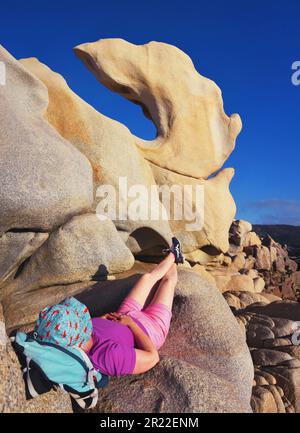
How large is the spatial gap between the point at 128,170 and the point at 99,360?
583 centimetres

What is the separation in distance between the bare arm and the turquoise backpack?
2.07 feet

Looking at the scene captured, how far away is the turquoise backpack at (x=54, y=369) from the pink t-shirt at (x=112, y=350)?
22 centimetres

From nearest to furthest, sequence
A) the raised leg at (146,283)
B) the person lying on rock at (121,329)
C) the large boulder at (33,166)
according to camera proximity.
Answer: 1. the person lying on rock at (121,329)
2. the raised leg at (146,283)
3. the large boulder at (33,166)

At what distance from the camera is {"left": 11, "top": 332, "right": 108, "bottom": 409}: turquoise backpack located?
344 cm

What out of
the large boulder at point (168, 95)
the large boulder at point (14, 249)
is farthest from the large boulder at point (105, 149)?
the large boulder at point (168, 95)

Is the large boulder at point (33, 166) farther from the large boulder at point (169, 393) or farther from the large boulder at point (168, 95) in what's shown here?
the large boulder at point (168, 95)

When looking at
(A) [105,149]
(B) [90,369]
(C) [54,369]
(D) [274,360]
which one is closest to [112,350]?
(B) [90,369]

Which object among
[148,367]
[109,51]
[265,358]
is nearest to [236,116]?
[109,51]

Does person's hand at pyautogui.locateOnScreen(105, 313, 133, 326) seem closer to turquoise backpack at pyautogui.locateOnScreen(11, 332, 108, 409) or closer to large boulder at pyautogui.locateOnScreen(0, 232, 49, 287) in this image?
turquoise backpack at pyautogui.locateOnScreen(11, 332, 108, 409)

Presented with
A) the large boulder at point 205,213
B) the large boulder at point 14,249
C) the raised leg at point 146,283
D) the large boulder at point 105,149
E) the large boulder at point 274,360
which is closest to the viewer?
the raised leg at point 146,283

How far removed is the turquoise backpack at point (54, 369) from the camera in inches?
136

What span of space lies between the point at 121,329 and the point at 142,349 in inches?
12.8

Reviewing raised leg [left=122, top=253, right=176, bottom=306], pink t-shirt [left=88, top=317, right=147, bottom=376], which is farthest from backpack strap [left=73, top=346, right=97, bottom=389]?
raised leg [left=122, top=253, right=176, bottom=306]

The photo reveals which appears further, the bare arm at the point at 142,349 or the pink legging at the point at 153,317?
the pink legging at the point at 153,317
